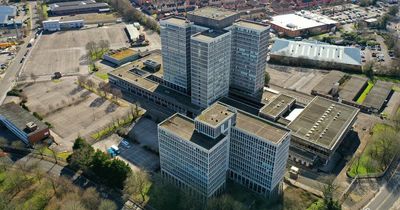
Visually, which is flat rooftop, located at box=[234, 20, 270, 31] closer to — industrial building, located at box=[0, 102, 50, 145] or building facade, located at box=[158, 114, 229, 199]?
building facade, located at box=[158, 114, 229, 199]

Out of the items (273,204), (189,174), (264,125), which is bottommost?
(273,204)

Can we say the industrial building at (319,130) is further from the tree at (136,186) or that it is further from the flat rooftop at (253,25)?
the tree at (136,186)

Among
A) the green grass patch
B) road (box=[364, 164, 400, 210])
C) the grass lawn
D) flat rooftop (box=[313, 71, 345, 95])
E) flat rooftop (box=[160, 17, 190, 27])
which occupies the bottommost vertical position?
road (box=[364, 164, 400, 210])

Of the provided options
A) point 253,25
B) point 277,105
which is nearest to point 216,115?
point 277,105

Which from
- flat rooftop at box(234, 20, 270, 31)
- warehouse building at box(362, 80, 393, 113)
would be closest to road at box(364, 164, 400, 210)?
warehouse building at box(362, 80, 393, 113)

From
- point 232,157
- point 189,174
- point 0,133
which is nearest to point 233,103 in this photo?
point 232,157

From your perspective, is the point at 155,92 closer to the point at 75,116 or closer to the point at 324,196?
the point at 75,116
